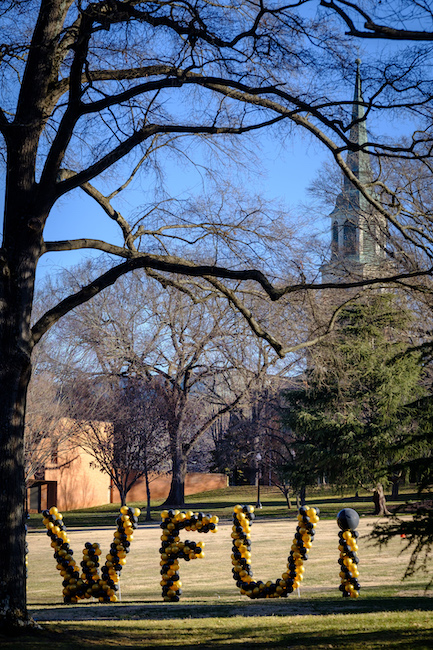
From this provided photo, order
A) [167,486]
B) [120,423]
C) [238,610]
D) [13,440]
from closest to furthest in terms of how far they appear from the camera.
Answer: [13,440] < [238,610] < [120,423] < [167,486]

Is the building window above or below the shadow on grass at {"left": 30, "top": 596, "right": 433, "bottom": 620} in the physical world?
above

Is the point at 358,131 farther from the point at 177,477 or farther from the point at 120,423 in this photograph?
the point at 177,477

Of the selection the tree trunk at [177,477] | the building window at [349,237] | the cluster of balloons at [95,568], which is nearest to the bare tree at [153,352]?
the tree trunk at [177,477]

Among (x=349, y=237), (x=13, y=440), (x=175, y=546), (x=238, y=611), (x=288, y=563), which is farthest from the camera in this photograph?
A: (x=349, y=237)

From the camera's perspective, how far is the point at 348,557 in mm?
11500

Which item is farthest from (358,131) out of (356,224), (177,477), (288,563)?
(177,477)

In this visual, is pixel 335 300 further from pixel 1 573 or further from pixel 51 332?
pixel 51 332

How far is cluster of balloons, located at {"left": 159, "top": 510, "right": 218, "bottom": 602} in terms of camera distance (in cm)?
1137

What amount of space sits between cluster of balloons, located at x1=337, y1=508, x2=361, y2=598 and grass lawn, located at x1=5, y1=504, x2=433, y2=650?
24cm

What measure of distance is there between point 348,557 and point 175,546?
282 cm

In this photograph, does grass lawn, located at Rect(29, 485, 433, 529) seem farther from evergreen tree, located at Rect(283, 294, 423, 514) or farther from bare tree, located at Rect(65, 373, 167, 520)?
bare tree, located at Rect(65, 373, 167, 520)

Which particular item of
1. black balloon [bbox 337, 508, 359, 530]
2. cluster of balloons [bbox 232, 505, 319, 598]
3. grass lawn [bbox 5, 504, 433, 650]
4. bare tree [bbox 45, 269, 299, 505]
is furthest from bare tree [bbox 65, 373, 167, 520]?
black balloon [bbox 337, 508, 359, 530]

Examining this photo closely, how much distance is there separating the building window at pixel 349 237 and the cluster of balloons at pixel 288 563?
32.9 ft

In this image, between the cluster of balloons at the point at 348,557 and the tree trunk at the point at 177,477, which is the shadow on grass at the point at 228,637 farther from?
the tree trunk at the point at 177,477
